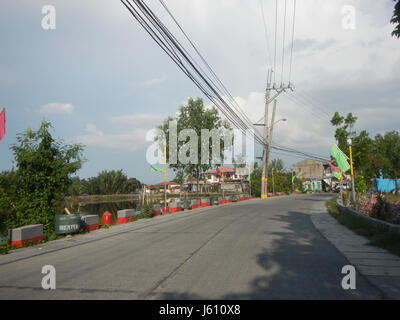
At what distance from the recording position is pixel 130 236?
40.2 feet

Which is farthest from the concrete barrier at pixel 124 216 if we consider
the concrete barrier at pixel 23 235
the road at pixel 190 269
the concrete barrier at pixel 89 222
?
the concrete barrier at pixel 23 235

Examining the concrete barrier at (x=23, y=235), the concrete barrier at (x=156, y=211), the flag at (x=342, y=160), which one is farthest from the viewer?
the concrete barrier at (x=156, y=211)

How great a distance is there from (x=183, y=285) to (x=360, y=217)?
10.5 m

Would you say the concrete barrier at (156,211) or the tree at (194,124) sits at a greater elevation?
the tree at (194,124)

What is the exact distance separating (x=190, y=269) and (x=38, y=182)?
28.4 feet

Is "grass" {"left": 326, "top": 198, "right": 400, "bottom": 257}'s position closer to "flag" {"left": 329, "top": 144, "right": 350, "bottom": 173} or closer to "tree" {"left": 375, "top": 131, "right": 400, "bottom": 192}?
"flag" {"left": 329, "top": 144, "right": 350, "bottom": 173}

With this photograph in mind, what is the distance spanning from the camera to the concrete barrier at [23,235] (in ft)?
33.5

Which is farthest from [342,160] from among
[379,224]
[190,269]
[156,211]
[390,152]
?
[390,152]

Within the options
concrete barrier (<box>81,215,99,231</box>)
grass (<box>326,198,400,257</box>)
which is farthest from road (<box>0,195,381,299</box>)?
concrete barrier (<box>81,215,99,231</box>)

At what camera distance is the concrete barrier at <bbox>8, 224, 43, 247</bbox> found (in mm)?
10226

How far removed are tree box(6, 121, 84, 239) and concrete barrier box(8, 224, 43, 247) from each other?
3.90 ft

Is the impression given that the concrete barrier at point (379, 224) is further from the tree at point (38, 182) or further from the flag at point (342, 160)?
the tree at point (38, 182)

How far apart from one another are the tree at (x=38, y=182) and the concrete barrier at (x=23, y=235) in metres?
1.19
